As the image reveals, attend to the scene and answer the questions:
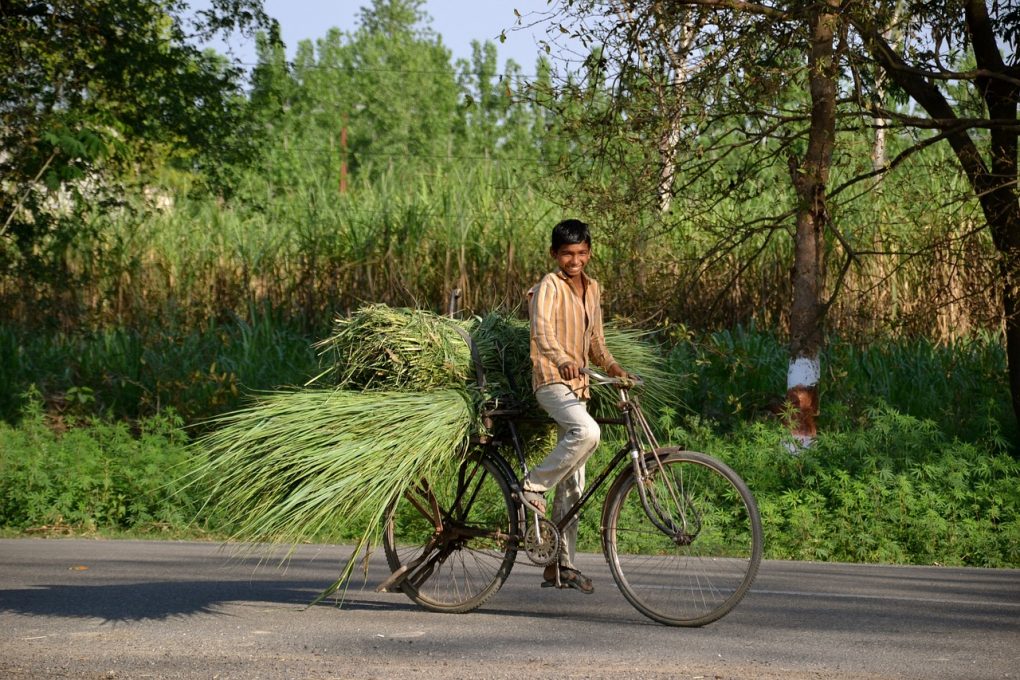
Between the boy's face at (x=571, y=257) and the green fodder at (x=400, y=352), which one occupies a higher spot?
the boy's face at (x=571, y=257)

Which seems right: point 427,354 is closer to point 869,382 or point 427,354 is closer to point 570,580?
point 570,580

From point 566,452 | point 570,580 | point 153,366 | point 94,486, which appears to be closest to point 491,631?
point 570,580

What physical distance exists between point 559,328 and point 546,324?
12 centimetres

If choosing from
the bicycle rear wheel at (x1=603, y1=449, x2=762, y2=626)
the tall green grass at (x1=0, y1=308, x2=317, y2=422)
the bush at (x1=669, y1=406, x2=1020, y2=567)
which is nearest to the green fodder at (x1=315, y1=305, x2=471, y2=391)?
the bicycle rear wheel at (x1=603, y1=449, x2=762, y2=626)

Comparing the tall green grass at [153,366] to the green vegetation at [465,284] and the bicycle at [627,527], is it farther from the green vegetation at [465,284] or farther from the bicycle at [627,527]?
the bicycle at [627,527]

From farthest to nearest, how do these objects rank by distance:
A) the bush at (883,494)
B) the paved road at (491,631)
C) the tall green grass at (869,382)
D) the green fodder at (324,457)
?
the tall green grass at (869,382) < the bush at (883,494) < the green fodder at (324,457) < the paved road at (491,631)

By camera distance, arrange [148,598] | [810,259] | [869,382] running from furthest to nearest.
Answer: [869,382], [810,259], [148,598]

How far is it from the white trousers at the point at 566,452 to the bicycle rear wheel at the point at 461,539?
0.25 meters

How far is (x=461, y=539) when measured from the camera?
22.8ft

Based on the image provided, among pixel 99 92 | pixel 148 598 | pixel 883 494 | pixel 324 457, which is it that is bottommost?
pixel 148 598

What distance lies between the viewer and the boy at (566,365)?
6422mm

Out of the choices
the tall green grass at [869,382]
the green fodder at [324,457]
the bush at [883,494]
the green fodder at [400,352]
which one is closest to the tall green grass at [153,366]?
the tall green grass at [869,382]

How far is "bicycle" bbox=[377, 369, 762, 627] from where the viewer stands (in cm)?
635

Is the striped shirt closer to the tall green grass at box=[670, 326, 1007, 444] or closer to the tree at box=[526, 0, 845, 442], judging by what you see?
the tree at box=[526, 0, 845, 442]
